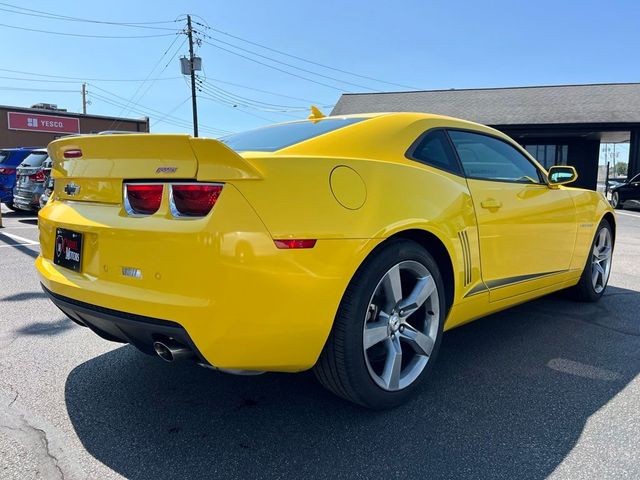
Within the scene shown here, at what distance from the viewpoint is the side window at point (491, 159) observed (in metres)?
3.19

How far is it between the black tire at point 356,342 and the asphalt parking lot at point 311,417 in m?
0.17

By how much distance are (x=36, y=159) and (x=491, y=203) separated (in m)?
11.4

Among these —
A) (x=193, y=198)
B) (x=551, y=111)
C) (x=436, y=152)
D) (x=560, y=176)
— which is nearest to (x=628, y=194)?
(x=551, y=111)

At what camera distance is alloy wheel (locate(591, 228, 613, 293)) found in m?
4.57

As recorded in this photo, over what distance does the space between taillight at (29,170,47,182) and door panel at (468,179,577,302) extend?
10.8m

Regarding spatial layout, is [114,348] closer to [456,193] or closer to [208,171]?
[208,171]

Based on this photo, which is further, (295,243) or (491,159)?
(491,159)

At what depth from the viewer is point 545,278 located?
3.74 m

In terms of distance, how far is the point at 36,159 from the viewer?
11.7 m

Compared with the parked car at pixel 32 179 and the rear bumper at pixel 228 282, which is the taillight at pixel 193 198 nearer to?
the rear bumper at pixel 228 282

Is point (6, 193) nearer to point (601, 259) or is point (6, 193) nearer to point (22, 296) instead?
point (22, 296)

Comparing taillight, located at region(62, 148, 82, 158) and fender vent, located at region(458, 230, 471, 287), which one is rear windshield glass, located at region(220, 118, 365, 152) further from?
fender vent, located at region(458, 230, 471, 287)

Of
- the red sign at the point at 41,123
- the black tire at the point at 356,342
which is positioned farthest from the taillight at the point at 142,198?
the red sign at the point at 41,123

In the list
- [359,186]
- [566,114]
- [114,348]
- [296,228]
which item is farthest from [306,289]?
[566,114]
